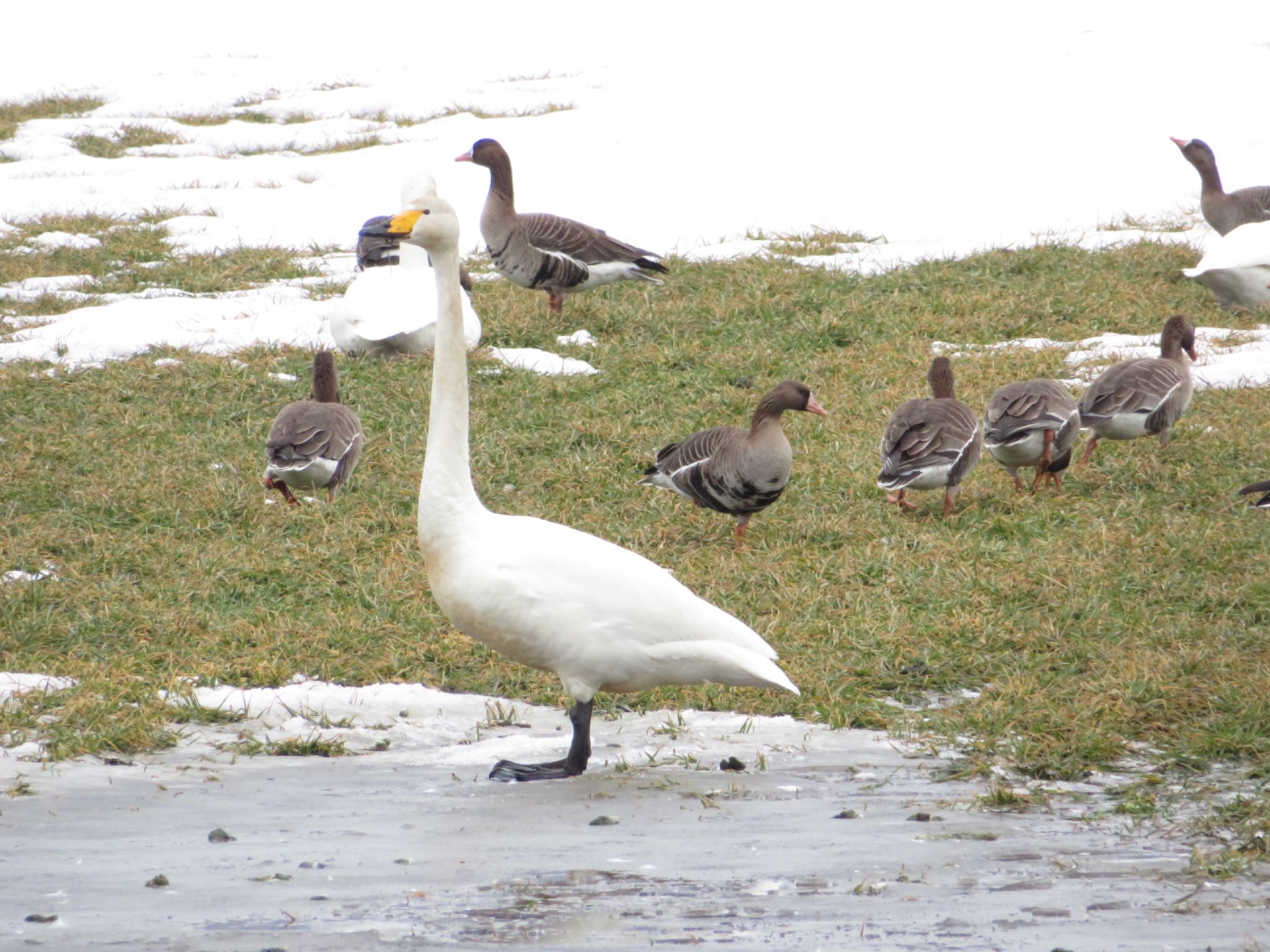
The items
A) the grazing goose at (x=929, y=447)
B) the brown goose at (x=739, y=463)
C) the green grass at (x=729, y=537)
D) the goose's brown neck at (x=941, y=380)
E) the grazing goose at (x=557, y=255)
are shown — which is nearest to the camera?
the green grass at (x=729, y=537)

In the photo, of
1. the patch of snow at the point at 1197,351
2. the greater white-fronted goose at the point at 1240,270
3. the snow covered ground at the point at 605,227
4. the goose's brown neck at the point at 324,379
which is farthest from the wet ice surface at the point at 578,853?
the greater white-fronted goose at the point at 1240,270

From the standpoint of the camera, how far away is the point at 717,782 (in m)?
4.54

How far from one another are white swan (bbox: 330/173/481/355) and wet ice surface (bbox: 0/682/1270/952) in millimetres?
5466

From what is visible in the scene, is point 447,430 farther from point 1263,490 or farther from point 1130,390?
point 1130,390

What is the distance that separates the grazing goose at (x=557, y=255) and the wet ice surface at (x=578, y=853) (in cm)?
699

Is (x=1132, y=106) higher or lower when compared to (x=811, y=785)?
higher

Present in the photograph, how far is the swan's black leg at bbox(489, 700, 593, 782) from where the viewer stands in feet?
14.9

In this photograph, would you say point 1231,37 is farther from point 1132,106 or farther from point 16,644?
point 16,644

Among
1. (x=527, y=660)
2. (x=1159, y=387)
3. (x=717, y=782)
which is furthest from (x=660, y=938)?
(x=1159, y=387)

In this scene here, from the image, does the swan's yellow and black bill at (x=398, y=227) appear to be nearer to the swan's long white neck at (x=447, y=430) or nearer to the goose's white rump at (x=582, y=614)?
the swan's long white neck at (x=447, y=430)

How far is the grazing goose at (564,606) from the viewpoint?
459cm

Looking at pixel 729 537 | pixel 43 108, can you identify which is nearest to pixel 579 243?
pixel 729 537

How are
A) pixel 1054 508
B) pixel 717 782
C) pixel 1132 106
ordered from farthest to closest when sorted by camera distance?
pixel 1132 106, pixel 1054 508, pixel 717 782

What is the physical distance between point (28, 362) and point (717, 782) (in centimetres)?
769
